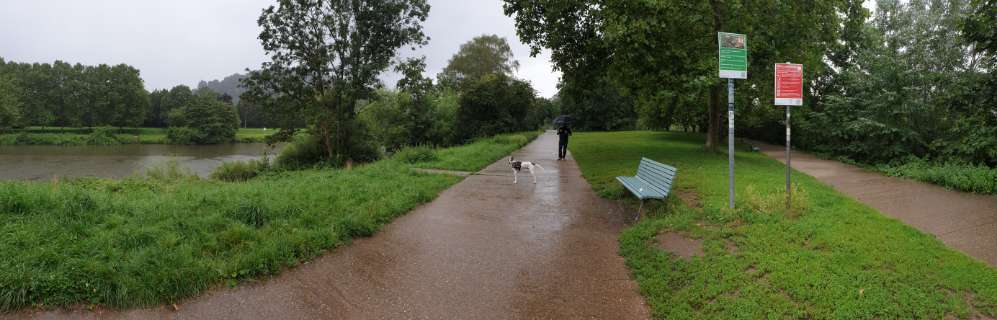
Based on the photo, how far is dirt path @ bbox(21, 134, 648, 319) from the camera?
3.81 meters

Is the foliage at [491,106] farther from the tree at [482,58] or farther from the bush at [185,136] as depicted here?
the bush at [185,136]

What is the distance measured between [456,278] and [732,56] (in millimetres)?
4391

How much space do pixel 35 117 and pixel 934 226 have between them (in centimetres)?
8961

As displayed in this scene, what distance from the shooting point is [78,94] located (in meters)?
68.6

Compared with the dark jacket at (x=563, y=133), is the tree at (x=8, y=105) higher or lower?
higher

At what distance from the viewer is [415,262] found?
5004 mm

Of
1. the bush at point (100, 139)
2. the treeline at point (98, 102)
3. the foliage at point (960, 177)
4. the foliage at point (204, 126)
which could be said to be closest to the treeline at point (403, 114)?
the foliage at point (960, 177)

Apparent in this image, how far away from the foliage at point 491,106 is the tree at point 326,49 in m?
9.04

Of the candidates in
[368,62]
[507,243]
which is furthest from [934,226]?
[368,62]

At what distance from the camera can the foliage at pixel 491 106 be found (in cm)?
3091

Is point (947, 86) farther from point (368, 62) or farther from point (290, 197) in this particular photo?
point (368, 62)

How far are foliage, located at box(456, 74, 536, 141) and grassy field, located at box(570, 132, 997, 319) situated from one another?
2457cm

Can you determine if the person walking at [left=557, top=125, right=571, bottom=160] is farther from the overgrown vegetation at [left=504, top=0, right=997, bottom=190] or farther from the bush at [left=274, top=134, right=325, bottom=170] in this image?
the bush at [left=274, top=134, right=325, bottom=170]

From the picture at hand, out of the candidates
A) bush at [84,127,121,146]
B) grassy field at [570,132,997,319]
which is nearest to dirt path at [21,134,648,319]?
grassy field at [570,132,997,319]
